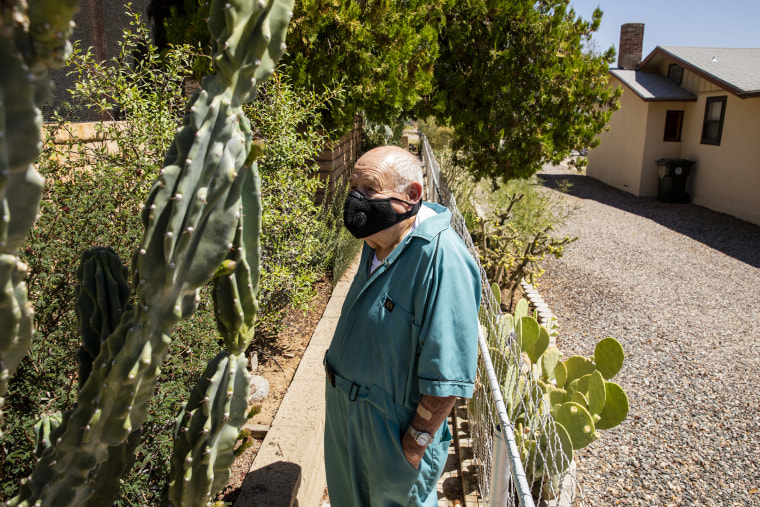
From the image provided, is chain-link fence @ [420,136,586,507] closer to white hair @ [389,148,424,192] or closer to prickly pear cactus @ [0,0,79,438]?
white hair @ [389,148,424,192]

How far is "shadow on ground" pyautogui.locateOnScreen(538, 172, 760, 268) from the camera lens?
11609 mm

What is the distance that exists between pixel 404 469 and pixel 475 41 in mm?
6749

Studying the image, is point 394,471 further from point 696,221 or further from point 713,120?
point 713,120

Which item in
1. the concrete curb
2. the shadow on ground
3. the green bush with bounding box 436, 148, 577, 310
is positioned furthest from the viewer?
A: the shadow on ground

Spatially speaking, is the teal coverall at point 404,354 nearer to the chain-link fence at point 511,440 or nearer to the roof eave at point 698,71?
the chain-link fence at point 511,440

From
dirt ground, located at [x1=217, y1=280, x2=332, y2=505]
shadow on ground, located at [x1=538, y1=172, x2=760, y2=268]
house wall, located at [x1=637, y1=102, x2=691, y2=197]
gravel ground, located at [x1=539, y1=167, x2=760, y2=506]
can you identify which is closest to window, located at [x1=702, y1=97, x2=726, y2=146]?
house wall, located at [x1=637, y1=102, x2=691, y2=197]

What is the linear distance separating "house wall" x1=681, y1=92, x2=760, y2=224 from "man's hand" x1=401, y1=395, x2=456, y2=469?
572 inches

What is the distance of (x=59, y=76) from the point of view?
474cm

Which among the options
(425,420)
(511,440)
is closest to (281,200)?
(425,420)

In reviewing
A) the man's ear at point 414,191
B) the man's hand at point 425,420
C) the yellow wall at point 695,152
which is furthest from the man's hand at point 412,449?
the yellow wall at point 695,152

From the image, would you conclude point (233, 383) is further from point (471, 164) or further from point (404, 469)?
point (471, 164)

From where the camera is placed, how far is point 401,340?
7.52 ft

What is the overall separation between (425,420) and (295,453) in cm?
130

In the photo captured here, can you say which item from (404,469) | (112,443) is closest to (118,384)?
(112,443)
